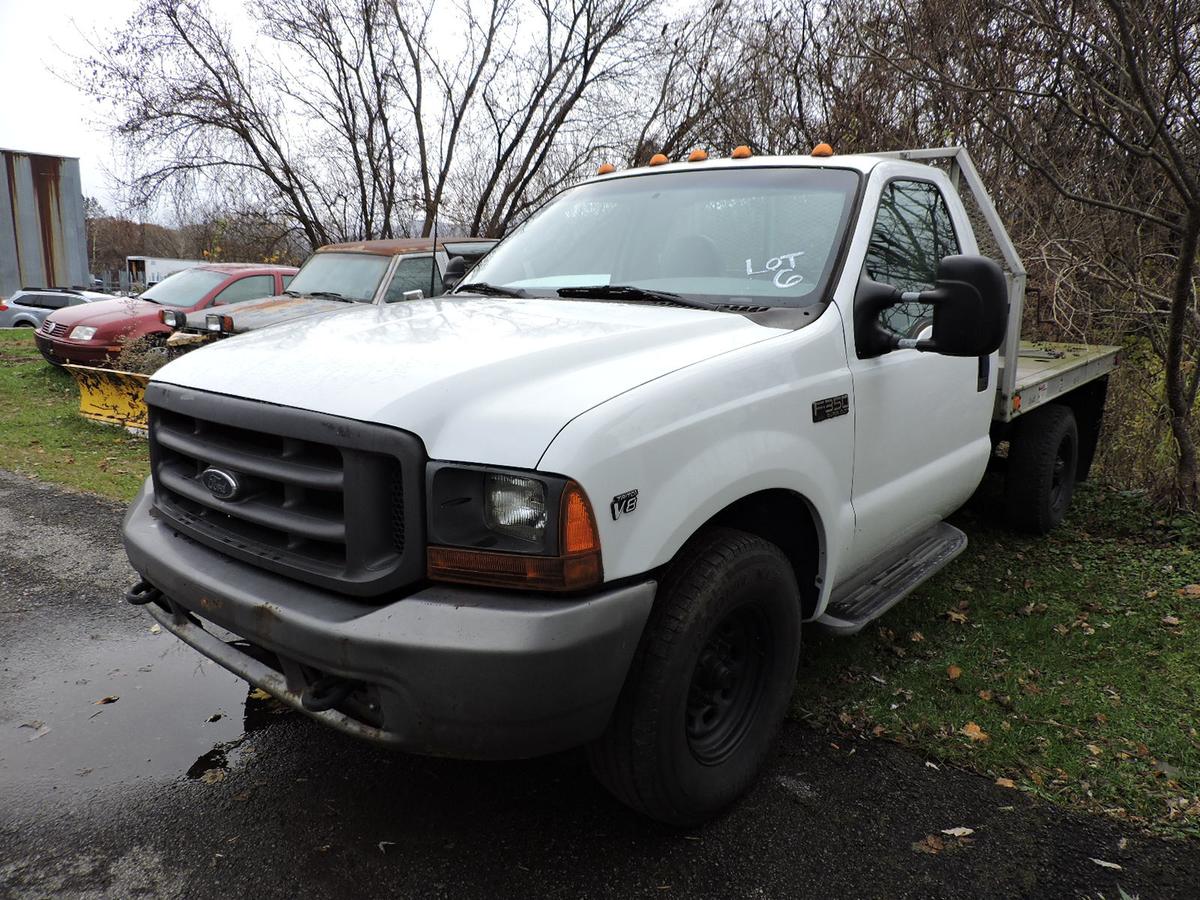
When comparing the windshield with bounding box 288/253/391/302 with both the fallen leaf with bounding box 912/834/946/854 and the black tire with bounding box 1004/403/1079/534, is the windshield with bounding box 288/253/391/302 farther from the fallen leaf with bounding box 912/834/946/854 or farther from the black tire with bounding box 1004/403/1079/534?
the fallen leaf with bounding box 912/834/946/854

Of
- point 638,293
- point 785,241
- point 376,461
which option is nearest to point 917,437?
point 785,241

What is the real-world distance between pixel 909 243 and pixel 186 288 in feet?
36.4

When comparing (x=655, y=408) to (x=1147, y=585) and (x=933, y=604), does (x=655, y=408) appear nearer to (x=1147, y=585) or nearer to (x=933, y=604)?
(x=933, y=604)

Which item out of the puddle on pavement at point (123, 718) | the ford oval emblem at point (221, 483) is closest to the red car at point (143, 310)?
the puddle on pavement at point (123, 718)

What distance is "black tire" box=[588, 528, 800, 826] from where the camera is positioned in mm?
2342

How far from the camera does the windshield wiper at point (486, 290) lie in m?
3.59

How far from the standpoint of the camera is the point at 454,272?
4379 mm

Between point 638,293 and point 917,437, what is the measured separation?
1.27 meters

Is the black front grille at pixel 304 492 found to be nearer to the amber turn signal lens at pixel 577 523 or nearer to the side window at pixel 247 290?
the amber turn signal lens at pixel 577 523

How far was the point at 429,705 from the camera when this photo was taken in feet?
6.81

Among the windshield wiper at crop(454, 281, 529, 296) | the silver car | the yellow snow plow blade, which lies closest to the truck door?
the windshield wiper at crop(454, 281, 529, 296)

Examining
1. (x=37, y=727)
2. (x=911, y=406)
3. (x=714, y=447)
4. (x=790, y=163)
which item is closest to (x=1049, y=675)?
(x=911, y=406)

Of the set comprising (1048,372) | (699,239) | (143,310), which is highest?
(699,239)

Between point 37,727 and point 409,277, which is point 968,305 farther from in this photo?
point 409,277
